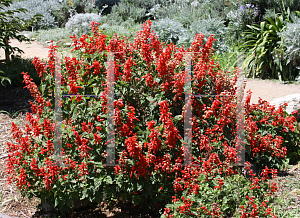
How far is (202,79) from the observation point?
287 cm

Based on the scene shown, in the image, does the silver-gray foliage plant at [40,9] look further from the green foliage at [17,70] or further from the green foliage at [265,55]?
the green foliage at [265,55]

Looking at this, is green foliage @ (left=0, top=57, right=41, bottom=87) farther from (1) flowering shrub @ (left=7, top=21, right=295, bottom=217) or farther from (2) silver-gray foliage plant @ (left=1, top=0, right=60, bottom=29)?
(2) silver-gray foliage plant @ (left=1, top=0, right=60, bottom=29)

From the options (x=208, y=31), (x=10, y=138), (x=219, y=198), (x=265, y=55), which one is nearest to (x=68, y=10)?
(x=208, y=31)

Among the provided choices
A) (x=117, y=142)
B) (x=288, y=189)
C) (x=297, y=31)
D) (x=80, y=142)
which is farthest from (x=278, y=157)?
(x=297, y=31)

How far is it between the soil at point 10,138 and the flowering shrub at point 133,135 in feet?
1.03

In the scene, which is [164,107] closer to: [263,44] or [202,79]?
[202,79]

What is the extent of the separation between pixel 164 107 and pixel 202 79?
66 cm

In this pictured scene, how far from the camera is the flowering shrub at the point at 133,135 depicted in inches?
98.2

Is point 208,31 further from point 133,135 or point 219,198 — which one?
point 219,198

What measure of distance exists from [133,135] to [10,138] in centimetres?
227

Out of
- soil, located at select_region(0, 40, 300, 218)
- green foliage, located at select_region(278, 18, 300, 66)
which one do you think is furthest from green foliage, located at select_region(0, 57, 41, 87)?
green foliage, located at select_region(278, 18, 300, 66)

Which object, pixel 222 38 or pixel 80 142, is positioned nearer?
pixel 80 142

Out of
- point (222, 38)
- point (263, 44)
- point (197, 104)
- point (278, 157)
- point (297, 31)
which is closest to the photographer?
point (197, 104)

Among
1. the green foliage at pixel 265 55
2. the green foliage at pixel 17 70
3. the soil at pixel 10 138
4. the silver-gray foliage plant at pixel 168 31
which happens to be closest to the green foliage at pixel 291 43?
the green foliage at pixel 265 55
